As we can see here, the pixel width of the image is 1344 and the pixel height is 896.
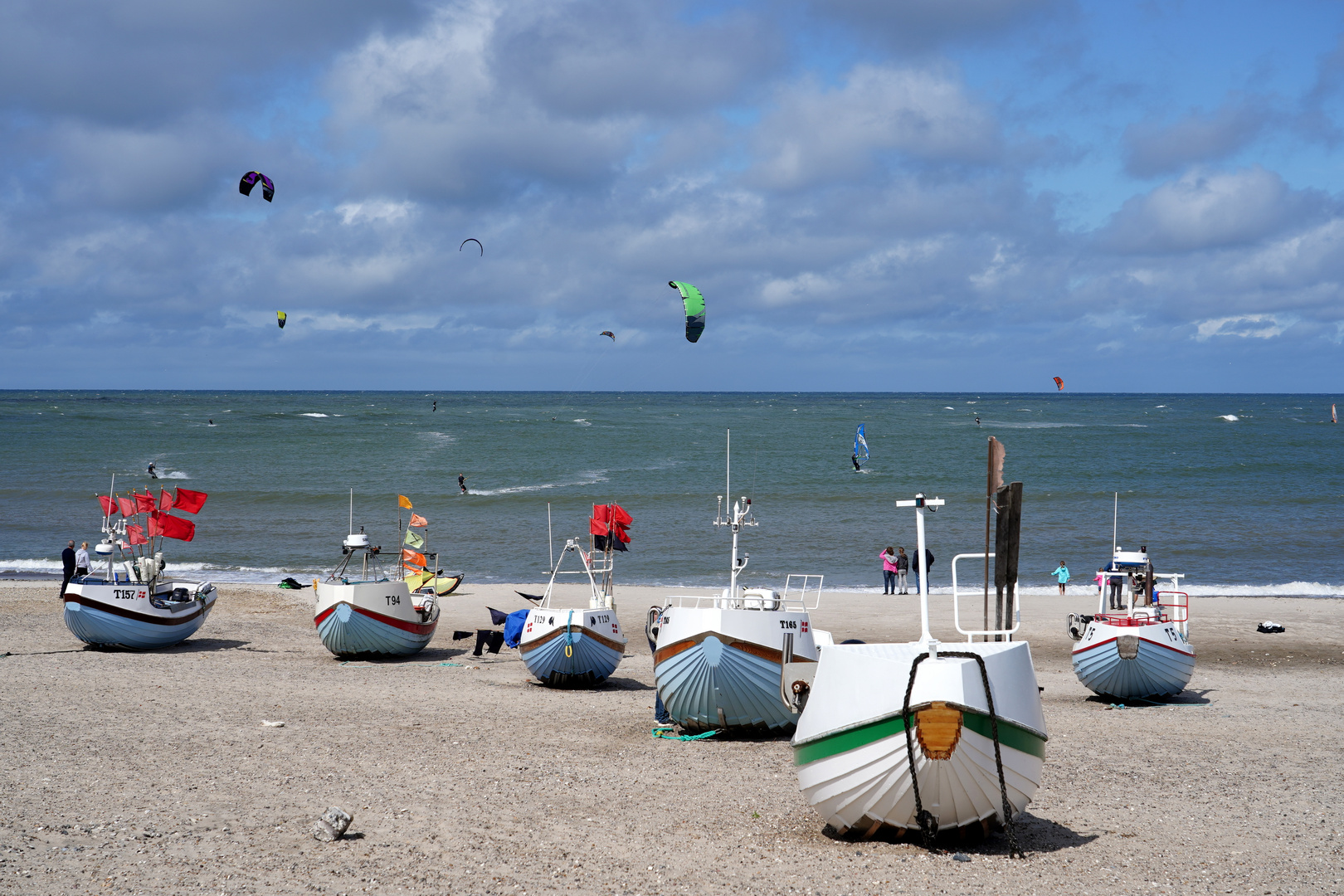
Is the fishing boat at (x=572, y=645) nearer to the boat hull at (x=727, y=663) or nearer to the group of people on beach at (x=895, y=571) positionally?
the boat hull at (x=727, y=663)

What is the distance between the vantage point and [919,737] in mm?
6512

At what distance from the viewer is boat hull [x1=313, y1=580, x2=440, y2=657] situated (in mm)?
16016

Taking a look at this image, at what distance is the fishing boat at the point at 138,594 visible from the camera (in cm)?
1589

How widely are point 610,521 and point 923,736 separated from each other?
28.6 ft

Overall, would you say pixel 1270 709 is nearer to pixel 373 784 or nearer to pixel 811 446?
pixel 373 784

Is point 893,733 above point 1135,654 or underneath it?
above

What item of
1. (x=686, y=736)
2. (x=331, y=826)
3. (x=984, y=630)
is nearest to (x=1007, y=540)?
(x=984, y=630)

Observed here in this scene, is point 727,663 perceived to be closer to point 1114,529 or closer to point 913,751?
point 913,751

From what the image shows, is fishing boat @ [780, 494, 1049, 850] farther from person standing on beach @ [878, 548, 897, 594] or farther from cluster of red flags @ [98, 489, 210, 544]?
person standing on beach @ [878, 548, 897, 594]

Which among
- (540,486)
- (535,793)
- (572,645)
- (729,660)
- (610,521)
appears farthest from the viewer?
(540,486)

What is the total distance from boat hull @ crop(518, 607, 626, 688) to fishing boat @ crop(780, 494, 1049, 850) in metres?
7.06

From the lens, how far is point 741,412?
145m

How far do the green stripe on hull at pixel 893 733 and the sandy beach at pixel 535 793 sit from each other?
74 centimetres

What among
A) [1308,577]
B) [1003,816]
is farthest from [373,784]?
[1308,577]
